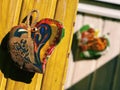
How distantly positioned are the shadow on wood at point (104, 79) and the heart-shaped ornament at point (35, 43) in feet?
5.03

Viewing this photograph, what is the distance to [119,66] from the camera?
2742 mm

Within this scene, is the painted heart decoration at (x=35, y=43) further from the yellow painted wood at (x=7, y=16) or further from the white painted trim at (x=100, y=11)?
the white painted trim at (x=100, y=11)

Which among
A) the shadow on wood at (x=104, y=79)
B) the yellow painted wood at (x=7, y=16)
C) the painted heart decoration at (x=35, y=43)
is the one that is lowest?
the shadow on wood at (x=104, y=79)

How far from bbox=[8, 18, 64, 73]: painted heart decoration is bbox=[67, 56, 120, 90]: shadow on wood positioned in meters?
1.53

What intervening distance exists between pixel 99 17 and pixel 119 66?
0.38m

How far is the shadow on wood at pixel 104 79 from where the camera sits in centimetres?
274

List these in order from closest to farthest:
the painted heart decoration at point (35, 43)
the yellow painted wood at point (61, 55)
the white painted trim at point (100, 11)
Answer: the painted heart decoration at point (35, 43) → the yellow painted wood at point (61, 55) → the white painted trim at point (100, 11)

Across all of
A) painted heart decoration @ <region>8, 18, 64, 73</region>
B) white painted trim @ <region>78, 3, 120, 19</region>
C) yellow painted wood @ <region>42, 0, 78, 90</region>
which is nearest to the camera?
painted heart decoration @ <region>8, 18, 64, 73</region>

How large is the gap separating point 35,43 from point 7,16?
0.16 meters

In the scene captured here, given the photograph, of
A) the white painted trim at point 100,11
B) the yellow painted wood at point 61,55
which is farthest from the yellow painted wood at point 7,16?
the white painted trim at point 100,11

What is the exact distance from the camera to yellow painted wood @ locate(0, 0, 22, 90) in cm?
131

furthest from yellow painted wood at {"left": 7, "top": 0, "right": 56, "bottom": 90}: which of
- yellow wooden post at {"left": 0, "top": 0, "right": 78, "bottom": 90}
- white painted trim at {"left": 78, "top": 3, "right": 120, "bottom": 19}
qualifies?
white painted trim at {"left": 78, "top": 3, "right": 120, "bottom": 19}

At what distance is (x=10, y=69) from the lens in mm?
1325

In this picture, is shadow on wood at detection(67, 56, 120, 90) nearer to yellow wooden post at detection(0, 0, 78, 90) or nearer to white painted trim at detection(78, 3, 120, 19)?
white painted trim at detection(78, 3, 120, 19)
